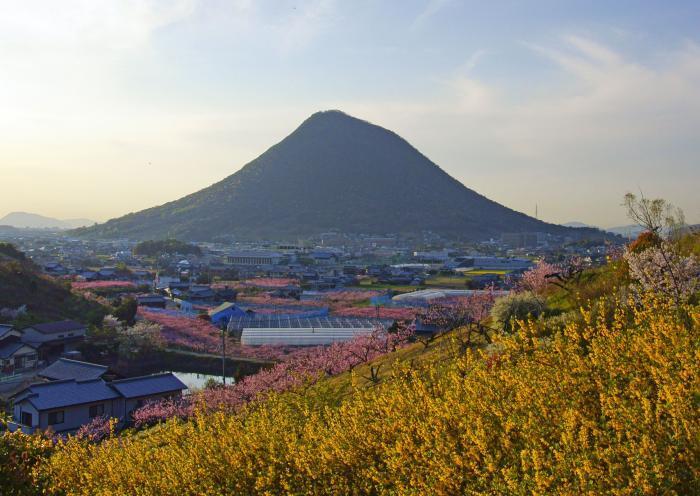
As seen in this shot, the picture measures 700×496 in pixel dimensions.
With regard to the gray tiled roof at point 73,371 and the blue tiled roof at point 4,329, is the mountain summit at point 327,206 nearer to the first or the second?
the blue tiled roof at point 4,329

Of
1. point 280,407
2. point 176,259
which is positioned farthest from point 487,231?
point 280,407

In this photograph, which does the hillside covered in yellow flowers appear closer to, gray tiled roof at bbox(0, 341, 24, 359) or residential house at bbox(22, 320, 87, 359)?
gray tiled roof at bbox(0, 341, 24, 359)

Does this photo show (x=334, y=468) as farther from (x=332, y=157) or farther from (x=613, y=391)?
(x=332, y=157)

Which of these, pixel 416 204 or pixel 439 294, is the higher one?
pixel 416 204

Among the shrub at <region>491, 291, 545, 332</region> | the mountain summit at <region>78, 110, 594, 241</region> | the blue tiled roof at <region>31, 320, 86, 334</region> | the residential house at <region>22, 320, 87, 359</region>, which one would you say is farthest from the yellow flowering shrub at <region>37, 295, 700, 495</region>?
the mountain summit at <region>78, 110, 594, 241</region>

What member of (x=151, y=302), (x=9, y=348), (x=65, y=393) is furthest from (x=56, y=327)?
(x=151, y=302)

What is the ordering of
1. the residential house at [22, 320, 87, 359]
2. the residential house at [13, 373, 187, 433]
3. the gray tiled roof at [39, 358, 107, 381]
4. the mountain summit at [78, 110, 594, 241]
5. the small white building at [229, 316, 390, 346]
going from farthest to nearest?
the mountain summit at [78, 110, 594, 241] → the small white building at [229, 316, 390, 346] → the residential house at [22, 320, 87, 359] → the gray tiled roof at [39, 358, 107, 381] → the residential house at [13, 373, 187, 433]
